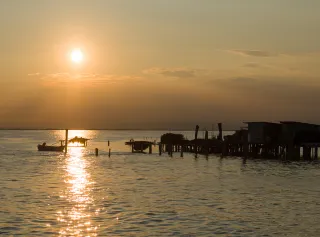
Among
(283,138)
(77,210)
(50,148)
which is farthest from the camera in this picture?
(50,148)

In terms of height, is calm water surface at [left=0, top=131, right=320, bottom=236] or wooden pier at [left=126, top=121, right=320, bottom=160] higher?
wooden pier at [left=126, top=121, right=320, bottom=160]

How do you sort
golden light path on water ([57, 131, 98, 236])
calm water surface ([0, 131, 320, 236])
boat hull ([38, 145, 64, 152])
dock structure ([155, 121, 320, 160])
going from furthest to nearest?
boat hull ([38, 145, 64, 152])
dock structure ([155, 121, 320, 160])
calm water surface ([0, 131, 320, 236])
golden light path on water ([57, 131, 98, 236])

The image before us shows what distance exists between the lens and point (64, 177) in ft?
159

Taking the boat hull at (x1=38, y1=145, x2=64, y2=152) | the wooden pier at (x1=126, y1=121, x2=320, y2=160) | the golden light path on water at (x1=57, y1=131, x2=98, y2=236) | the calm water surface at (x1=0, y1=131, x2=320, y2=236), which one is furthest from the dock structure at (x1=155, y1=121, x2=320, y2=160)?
the boat hull at (x1=38, y1=145, x2=64, y2=152)

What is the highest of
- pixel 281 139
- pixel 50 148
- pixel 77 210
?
pixel 281 139

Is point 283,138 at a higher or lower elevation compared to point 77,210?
higher

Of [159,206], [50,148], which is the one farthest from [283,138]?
[159,206]

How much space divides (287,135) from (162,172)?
28417mm

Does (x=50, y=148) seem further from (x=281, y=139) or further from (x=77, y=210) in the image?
(x=77, y=210)

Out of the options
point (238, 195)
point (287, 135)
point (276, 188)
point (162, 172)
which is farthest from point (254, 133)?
point (238, 195)

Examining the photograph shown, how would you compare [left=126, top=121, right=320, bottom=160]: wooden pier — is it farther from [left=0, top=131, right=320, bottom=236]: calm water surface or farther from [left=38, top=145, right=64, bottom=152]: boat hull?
[left=38, top=145, right=64, bottom=152]: boat hull

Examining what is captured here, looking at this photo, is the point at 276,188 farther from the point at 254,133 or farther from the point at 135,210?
the point at 254,133

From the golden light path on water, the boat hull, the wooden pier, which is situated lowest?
the golden light path on water

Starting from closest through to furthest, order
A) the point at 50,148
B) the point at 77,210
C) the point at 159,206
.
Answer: the point at 77,210, the point at 159,206, the point at 50,148
